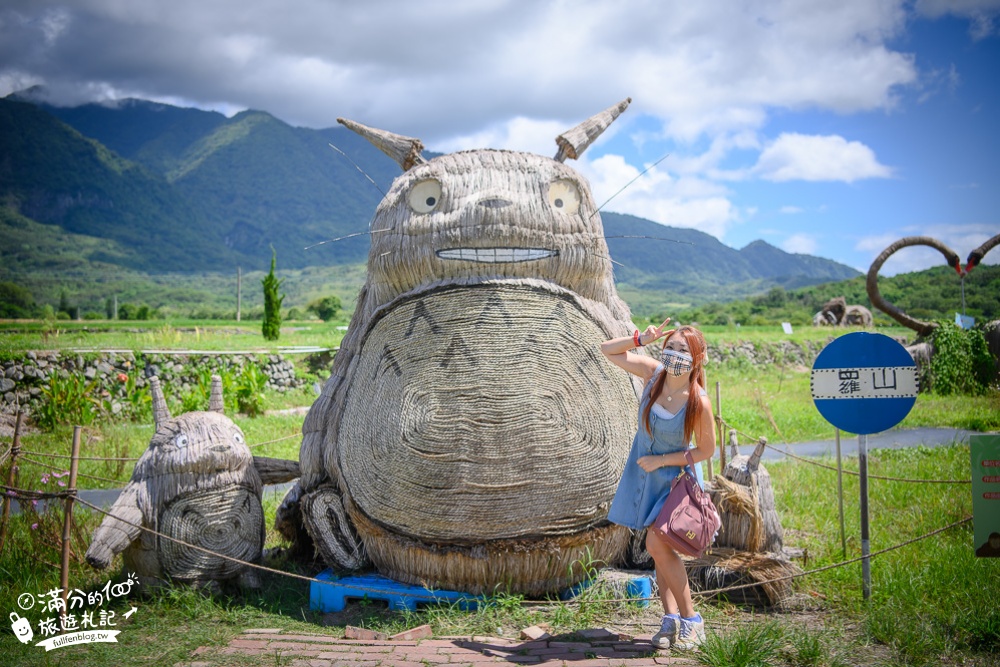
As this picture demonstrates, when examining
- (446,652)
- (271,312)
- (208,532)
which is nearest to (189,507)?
(208,532)

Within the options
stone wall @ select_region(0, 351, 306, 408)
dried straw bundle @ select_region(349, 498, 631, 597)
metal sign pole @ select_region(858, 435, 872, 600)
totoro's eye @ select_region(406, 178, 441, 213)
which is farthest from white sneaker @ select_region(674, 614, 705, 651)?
stone wall @ select_region(0, 351, 306, 408)

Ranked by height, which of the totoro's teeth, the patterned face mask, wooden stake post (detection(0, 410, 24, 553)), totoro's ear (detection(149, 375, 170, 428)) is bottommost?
wooden stake post (detection(0, 410, 24, 553))

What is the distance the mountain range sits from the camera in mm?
88562

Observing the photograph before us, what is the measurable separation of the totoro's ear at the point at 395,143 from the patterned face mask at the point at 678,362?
2130 mm

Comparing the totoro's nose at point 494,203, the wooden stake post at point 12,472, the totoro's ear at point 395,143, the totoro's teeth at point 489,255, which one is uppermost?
the totoro's ear at point 395,143

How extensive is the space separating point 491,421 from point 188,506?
184 cm

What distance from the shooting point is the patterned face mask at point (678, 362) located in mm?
3314

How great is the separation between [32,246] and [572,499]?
272 ft

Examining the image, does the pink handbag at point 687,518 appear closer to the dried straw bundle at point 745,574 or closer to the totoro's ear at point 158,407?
the dried straw bundle at point 745,574

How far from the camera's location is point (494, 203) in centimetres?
401

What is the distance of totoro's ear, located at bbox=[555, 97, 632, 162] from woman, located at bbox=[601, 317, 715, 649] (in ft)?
5.13

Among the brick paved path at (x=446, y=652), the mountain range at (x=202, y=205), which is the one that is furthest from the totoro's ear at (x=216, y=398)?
the mountain range at (x=202, y=205)

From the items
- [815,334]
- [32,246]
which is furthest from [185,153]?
[815,334]

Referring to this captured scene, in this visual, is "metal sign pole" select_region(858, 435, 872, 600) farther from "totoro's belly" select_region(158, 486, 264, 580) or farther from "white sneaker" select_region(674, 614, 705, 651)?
"totoro's belly" select_region(158, 486, 264, 580)
